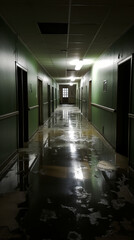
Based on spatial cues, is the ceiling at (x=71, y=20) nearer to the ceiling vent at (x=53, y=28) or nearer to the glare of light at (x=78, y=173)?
the ceiling vent at (x=53, y=28)

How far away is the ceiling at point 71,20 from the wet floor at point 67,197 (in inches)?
103

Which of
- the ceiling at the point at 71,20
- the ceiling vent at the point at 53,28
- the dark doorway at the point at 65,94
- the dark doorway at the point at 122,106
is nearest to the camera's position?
the ceiling at the point at 71,20

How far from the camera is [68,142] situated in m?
6.34

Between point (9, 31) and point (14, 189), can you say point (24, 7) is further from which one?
point (14, 189)

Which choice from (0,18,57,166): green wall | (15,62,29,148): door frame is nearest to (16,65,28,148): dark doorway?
(15,62,29,148): door frame

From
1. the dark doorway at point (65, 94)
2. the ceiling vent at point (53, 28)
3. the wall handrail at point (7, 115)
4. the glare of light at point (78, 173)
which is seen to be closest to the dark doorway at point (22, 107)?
the wall handrail at point (7, 115)

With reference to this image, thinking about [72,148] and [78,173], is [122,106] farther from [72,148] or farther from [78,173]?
[78,173]

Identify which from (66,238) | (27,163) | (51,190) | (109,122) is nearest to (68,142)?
(109,122)

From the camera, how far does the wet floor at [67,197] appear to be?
224 centimetres

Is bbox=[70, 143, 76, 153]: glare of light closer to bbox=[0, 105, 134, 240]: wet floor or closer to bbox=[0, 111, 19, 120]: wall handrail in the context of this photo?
bbox=[0, 105, 134, 240]: wet floor

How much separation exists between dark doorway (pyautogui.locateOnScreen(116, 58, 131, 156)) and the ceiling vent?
4.63 feet

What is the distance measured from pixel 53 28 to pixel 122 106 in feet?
7.25

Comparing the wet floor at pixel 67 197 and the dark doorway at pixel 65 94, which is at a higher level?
the dark doorway at pixel 65 94

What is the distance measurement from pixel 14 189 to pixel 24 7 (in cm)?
269
